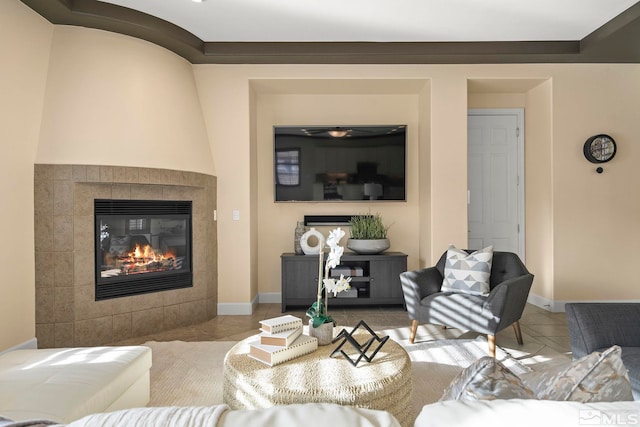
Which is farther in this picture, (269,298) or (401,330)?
(269,298)

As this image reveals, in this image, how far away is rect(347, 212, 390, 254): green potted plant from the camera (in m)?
4.21

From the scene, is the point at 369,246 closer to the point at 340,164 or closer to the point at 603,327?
the point at 340,164

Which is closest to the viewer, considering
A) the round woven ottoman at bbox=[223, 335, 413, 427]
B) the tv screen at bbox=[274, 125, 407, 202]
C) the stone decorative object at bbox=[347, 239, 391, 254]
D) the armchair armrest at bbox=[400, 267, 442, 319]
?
the round woven ottoman at bbox=[223, 335, 413, 427]

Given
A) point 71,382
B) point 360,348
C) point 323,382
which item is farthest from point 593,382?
point 71,382

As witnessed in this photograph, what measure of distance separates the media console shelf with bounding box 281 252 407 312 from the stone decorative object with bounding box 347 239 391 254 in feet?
0.28

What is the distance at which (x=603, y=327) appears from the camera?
195 centimetres

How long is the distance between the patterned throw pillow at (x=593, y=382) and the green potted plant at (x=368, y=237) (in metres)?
3.32

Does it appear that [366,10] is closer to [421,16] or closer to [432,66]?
[421,16]

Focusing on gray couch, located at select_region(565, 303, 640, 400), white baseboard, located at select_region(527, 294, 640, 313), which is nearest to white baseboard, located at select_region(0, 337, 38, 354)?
gray couch, located at select_region(565, 303, 640, 400)

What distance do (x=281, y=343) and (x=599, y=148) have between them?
4.14 m

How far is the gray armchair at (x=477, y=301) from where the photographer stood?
271 cm

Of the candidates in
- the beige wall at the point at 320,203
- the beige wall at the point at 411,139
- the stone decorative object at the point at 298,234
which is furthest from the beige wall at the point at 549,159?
the stone decorative object at the point at 298,234

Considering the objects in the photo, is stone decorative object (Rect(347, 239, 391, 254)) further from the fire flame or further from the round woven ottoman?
the round woven ottoman

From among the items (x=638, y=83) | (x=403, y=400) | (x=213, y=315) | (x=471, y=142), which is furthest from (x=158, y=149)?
(x=638, y=83)
